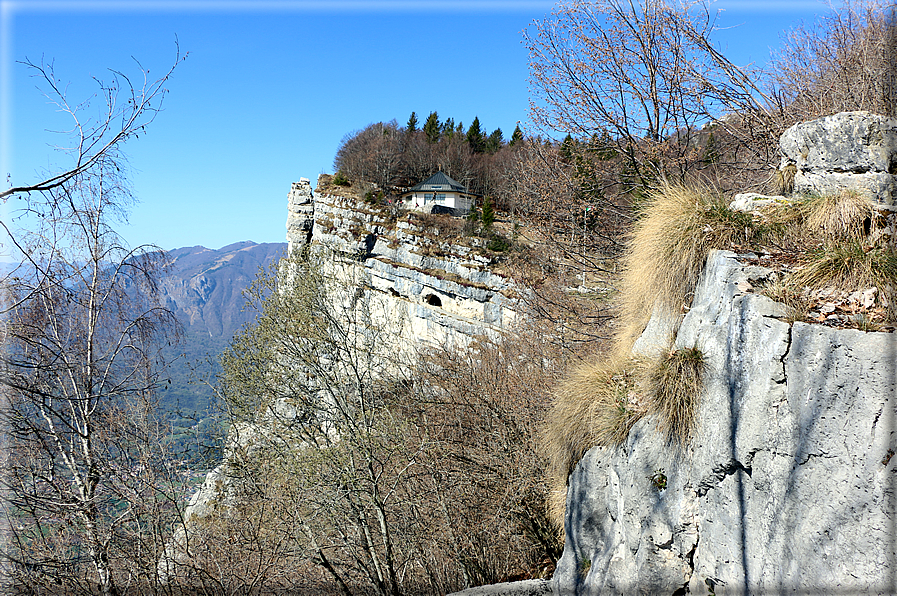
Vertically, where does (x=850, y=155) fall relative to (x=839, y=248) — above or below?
above

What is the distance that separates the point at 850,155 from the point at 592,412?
3.07 meters

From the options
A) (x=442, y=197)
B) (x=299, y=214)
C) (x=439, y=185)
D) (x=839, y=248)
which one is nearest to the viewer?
(x=839, y=248)

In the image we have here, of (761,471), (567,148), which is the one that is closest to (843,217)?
(761,471)

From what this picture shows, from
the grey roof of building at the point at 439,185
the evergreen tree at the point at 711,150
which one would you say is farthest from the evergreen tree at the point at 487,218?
the evergreen tree at the point at 711,150

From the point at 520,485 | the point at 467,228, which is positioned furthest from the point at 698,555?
the point at 467,228

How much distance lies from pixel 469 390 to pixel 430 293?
15822mm

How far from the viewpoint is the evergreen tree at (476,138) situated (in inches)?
1954

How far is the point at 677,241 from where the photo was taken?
434cm

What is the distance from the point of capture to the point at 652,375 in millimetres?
4172

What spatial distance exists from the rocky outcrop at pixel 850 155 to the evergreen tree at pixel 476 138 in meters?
46.4

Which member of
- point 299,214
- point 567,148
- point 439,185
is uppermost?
point 439,185

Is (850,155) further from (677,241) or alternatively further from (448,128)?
(448,128)

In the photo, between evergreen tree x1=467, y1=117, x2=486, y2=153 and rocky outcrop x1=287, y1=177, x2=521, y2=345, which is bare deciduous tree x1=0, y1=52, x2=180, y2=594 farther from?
evergreen tree x1=467, y1=117, x2=486, y2=153

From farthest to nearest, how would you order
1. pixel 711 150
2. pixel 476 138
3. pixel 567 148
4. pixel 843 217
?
pixel 476 138
pixel 567 148
pixel 711 150
pixel 843 217
